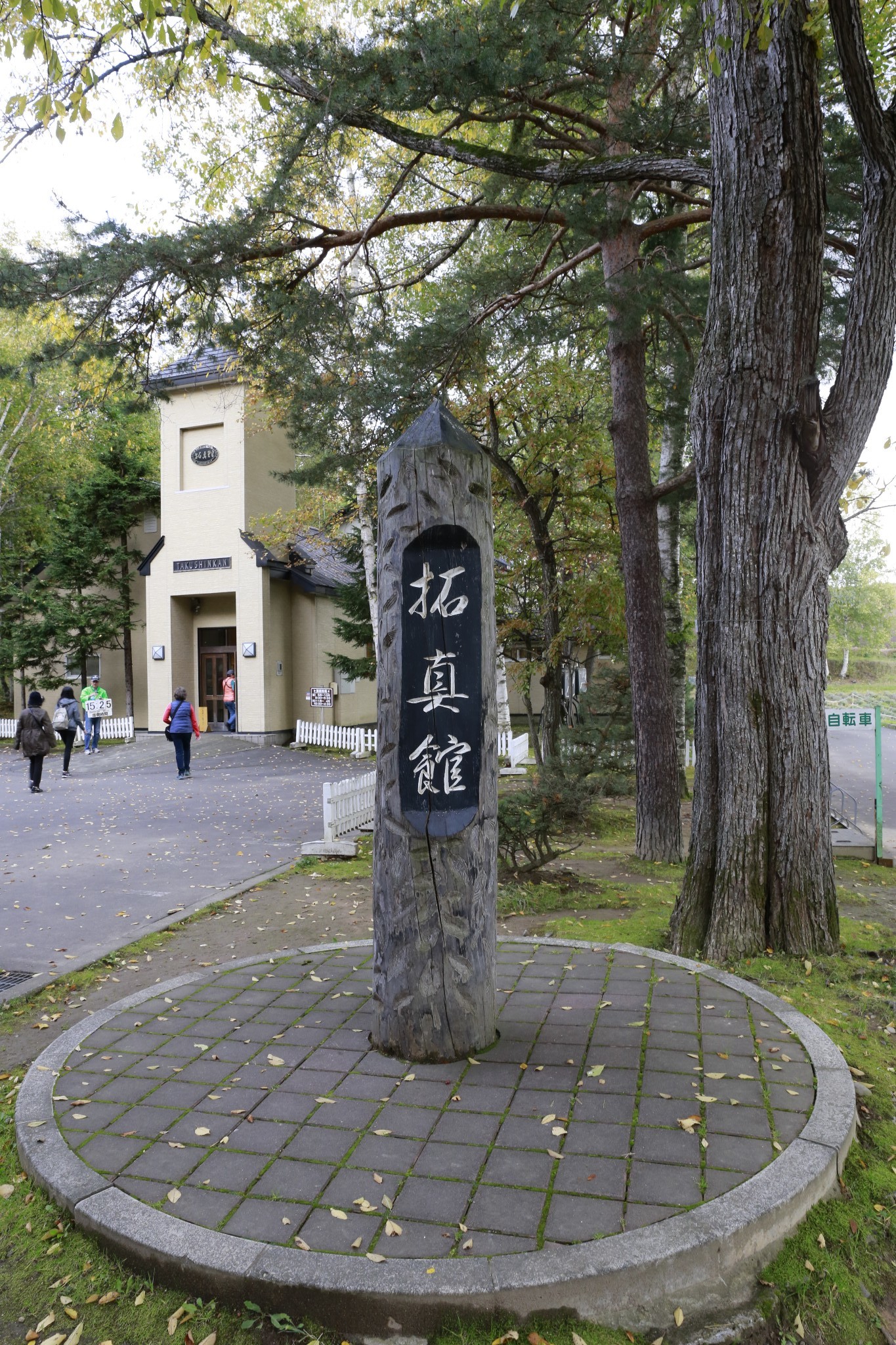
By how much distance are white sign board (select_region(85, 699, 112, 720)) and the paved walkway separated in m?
18.8

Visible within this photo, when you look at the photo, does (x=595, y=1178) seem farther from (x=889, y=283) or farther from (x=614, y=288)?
(x=614, y=288)

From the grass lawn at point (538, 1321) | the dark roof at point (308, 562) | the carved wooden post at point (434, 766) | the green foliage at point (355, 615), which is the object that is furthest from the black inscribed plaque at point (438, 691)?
the dark roof at point (308, 562)

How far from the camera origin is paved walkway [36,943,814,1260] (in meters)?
2.99

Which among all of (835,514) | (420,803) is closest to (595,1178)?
(420,803)

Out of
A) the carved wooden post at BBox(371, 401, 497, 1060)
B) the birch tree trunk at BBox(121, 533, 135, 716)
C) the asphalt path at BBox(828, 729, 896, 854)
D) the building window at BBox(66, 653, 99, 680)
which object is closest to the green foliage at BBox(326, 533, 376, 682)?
the birch tree trunk at BBox(121, 533, 135, 716)

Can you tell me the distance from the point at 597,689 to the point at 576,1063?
7871 millimetres

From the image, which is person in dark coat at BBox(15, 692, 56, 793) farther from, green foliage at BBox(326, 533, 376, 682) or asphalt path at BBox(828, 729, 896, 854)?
asphalt path at BBox(828, 729, 896, 854)

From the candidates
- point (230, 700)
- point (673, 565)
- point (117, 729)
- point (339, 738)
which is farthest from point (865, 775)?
point (117, 729)

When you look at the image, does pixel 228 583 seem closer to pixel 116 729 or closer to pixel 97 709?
pixel 97 709

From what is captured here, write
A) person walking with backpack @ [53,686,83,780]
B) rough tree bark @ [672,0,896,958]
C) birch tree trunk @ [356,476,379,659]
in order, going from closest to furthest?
rough tree bark @ [672,0,896,958], birch tree trunk @ [356,476,379,659], person walking with backpack @ [53,686,83,780]

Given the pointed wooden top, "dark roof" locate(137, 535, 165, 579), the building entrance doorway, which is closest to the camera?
the pointed wooden top

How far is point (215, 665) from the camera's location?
25.7 meters

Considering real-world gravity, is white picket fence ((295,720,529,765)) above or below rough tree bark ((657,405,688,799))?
below

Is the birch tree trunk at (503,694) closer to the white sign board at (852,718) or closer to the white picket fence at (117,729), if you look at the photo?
the white sign board at (852,718)
